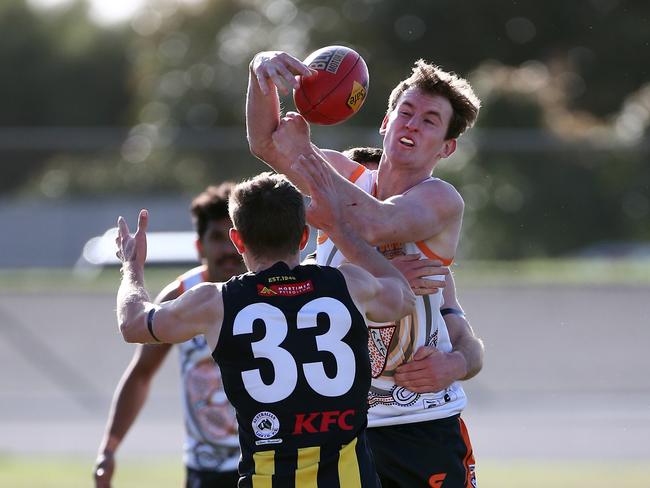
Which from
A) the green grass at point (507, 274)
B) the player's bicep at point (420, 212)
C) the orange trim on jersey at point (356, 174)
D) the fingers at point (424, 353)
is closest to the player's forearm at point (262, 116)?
the orange trim on jersey at point (356, 174)

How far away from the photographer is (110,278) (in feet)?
62.3

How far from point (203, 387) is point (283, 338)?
2.67 meters

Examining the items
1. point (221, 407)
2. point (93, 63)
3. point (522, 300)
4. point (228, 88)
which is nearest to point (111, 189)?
point (522, 300)

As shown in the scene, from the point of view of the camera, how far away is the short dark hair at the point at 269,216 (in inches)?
171

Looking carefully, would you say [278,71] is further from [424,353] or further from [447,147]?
[424,353]

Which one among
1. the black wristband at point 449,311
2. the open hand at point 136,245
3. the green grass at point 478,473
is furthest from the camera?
the green grass at point 478,473

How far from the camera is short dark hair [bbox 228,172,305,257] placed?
4.36 m

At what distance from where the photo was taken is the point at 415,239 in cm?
499

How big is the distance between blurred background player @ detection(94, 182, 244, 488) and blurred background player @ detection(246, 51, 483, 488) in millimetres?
1654

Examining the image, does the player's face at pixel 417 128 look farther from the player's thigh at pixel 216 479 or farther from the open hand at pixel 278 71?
the player's thigh at pixel 216 479

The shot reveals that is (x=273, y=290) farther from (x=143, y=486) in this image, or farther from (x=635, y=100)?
(x=635, y=100)

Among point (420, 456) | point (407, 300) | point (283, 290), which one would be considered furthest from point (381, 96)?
point (283, 290)

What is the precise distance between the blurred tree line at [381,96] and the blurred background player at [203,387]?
400 inches

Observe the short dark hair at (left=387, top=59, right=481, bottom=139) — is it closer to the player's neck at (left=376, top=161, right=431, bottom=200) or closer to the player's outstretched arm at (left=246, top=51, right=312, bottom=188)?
the player's neck at (left=376, top=161, right=431, bottom=200)
